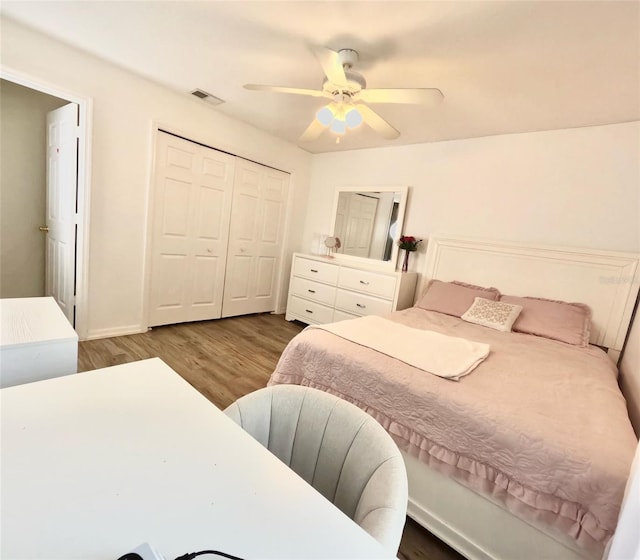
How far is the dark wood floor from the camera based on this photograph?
2.38 metres

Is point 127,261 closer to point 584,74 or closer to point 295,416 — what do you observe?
point 295,416

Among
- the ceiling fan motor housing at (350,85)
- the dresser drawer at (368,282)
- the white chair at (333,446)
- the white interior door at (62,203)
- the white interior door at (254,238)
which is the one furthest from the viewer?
the white interior door at (254,238)

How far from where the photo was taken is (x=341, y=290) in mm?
3586

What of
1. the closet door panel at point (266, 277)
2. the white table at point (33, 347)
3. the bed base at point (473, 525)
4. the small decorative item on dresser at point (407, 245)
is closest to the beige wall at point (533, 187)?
the small decorative item on dresser at point (407, 245)

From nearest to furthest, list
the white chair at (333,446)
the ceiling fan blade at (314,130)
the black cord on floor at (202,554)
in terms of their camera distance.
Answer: the black cord on floor at (202,554) < the white chair at (333,446) < the ceiling fan blade at (314,130)

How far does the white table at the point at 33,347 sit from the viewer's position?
1095 millimetres

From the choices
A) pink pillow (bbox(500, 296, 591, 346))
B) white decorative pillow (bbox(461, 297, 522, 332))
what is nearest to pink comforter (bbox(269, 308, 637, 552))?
pink pillow (bbox(500, 296, 591, 346))

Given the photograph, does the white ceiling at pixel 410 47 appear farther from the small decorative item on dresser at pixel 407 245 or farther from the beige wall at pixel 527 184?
the small decorative item on dresser at pixel 407 245

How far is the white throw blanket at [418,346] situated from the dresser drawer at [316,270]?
5.07ft

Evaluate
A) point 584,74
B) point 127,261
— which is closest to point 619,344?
point 584,74

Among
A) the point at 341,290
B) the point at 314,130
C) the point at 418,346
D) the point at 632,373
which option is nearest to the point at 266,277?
the point at 341,290

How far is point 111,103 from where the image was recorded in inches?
104

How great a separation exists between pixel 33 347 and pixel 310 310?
9.51ft

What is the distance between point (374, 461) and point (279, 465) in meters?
0.25
